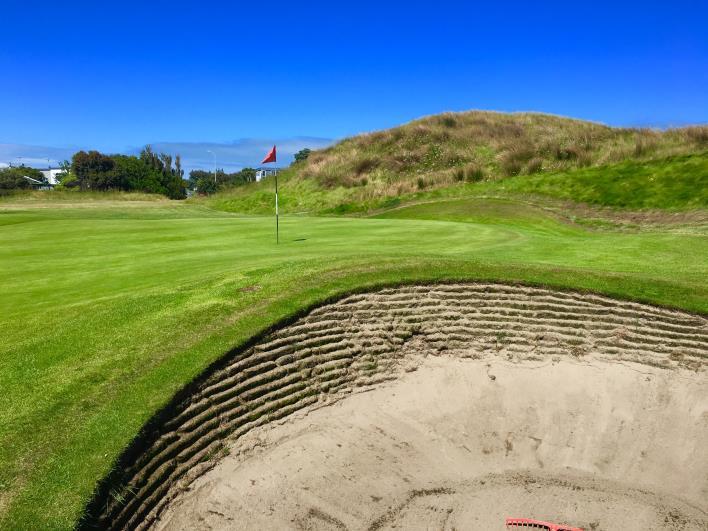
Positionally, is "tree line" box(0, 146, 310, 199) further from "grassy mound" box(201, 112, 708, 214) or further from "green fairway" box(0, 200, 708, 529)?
"green fairway" box(0, 200, 708, 529)

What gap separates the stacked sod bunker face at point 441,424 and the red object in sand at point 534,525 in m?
0.17

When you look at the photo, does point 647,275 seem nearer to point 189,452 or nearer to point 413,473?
point 413,473

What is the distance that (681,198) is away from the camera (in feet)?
92.0

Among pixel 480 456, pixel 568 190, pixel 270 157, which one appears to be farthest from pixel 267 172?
pixel 480 456

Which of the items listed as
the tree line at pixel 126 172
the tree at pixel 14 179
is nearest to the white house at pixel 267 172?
the tree line at pixel 126 172

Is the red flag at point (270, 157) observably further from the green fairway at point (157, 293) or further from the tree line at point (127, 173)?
the tree line at point (127, 173)

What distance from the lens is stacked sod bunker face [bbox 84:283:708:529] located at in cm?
824

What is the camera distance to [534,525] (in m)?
8.20

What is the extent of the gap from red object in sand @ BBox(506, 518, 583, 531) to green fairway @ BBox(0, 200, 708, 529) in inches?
246

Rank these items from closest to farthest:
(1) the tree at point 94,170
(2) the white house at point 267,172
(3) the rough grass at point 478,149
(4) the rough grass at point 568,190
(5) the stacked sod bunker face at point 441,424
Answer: (5) the stacked sod bunker face at point 441,424 → (4) the rough grass at point 568,190 → (2) the white house at point 267,172 → (3) the rough grass at point 478,149 → (1) the tree at point 94,170

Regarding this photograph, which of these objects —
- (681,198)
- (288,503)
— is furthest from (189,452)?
(681,198)

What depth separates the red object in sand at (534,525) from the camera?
8117mm

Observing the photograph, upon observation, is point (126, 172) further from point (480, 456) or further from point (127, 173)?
point (480, 456)

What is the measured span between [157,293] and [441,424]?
25.5 ft
